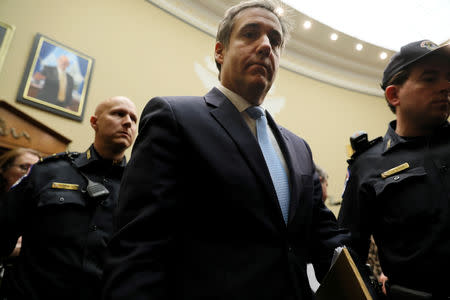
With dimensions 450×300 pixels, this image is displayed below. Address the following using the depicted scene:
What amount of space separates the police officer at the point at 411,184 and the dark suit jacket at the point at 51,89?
3.58 meters

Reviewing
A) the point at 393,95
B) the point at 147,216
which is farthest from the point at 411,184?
the point at 147,216

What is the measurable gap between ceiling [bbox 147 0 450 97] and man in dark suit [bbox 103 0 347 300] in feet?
15.3

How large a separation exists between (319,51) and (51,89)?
550cm

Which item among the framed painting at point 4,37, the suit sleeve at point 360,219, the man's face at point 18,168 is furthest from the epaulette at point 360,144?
the framed painting at point 4,37

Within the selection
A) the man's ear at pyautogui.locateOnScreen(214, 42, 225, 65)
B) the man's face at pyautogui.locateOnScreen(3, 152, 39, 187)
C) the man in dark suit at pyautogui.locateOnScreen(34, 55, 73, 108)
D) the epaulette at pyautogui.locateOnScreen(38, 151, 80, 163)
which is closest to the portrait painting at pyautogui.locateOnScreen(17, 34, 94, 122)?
the man in dark suit at pyautogui.locateOnScreen(34, 55, 73, 108)

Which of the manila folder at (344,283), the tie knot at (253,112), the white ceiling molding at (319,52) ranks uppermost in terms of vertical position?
the white ceiling molding at (319,52)

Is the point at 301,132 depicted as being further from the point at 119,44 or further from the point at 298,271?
the point at 298,271

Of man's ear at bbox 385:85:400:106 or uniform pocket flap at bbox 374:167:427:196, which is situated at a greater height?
man's ear at bbox 385:85:400:106

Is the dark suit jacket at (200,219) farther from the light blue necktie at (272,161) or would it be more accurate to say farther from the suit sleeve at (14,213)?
the suit sleeve at (14,213)

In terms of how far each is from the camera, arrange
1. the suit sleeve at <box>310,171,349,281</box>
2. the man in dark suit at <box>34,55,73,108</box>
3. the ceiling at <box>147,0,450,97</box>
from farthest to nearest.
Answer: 1. the ceiling at <box>147,0,450,97</box>
2. the man in dark suit at <box>34,55,73,108</box>
3. the suit sleeve at <box>310,171,349,281</box>

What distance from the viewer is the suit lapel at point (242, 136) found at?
95cm

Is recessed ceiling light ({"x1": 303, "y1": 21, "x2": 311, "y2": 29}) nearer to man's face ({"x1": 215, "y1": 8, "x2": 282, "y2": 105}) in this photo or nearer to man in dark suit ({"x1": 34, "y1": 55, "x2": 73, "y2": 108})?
man in dark suit ({"x1": 34, "y1": 55, "x2": 73, "y2": 108})

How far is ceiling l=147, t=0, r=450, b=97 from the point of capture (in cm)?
516

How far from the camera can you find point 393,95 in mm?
1785
